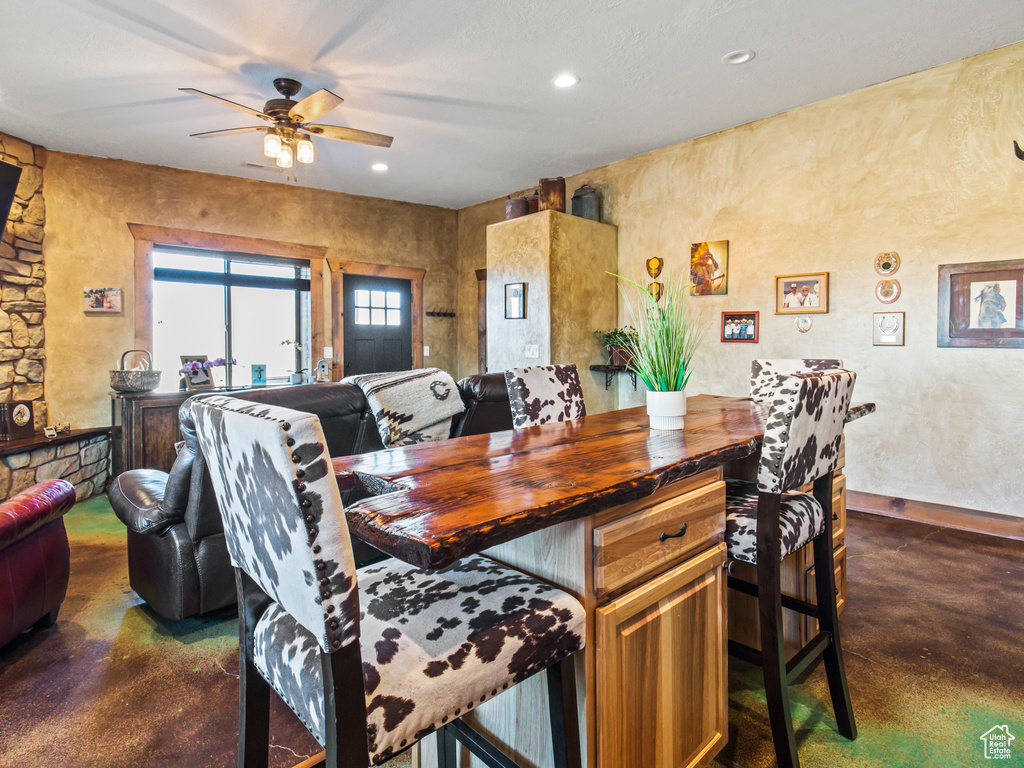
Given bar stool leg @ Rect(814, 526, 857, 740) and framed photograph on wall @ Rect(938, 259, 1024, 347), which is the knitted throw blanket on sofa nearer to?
bar stool leg @ Rect(814, 526, 857, 740)

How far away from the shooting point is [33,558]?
84.1 inches

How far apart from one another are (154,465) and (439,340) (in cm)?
364

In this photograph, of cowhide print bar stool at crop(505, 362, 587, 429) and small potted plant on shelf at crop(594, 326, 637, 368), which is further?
small potted plant on shelf at crop(594, 326, 637, 368)

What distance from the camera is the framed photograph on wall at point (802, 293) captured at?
13.3 ft

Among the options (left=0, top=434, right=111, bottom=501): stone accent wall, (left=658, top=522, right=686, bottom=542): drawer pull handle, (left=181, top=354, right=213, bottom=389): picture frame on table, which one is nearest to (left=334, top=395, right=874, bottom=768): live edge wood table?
(left=658, top=522, right=686, bottom=542): drawer pull handle

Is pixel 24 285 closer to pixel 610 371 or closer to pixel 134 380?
pixel 134 380

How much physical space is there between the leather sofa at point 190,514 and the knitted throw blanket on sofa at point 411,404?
91mm

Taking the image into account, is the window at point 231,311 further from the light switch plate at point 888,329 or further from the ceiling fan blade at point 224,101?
the light switch plate at point 888,329

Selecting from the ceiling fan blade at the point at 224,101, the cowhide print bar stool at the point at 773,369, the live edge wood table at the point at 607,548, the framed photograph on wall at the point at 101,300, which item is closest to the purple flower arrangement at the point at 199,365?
the framed photograph on wall at the point at 101,300

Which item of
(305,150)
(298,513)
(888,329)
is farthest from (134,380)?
(888,329)

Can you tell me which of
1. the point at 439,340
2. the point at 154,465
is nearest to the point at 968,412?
the point at 439,340

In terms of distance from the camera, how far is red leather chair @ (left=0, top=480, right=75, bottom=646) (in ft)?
6.54

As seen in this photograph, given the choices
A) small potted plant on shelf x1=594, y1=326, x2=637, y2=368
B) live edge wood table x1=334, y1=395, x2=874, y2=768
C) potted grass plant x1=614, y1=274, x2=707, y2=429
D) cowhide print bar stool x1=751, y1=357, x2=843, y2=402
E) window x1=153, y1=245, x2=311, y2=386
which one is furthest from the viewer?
window x1=153, y1=245, x2=311, y2=386

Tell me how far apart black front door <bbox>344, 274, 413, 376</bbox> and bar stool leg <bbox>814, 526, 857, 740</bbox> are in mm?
5542
